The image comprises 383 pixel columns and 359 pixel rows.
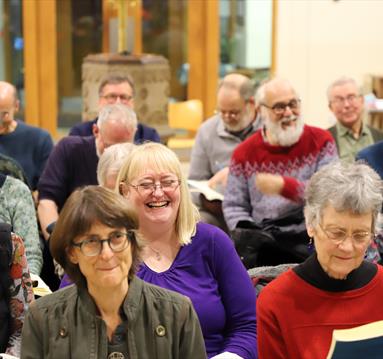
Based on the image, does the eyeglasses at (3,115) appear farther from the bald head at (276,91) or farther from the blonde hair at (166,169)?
the blonde hair at (166,169)

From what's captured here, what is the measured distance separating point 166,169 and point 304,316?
76 cm

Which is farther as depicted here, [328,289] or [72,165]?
[72,165]

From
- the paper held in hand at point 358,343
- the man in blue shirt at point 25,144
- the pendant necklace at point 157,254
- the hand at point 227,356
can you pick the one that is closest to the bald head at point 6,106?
the man in blue shirt at point 25,144

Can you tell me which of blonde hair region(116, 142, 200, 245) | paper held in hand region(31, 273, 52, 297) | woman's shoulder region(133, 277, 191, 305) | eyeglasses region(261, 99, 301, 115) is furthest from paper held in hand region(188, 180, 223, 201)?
woman's shoulder region(133, 277, 191, 305)

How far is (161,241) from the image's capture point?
9.36ft

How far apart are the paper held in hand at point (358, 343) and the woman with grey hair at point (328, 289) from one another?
9.9 inches

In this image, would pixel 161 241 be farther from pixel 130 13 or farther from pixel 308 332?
pixel 130 13

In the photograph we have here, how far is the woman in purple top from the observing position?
274cm

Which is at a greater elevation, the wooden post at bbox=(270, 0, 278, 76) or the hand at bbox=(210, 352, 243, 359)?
the wooden post at bbox=(270, 0, 278, 76)

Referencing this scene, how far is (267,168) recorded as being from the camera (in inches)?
170

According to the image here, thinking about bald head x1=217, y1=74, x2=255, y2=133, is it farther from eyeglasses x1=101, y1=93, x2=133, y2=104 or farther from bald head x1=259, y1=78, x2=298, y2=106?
bald head x1=259, y1=78, x2=298, y2=106

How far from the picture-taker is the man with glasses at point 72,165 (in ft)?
14.1

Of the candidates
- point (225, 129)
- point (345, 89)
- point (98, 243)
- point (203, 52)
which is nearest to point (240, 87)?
point (225, 129)

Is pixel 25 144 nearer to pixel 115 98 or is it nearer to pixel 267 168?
pixel 115 98
